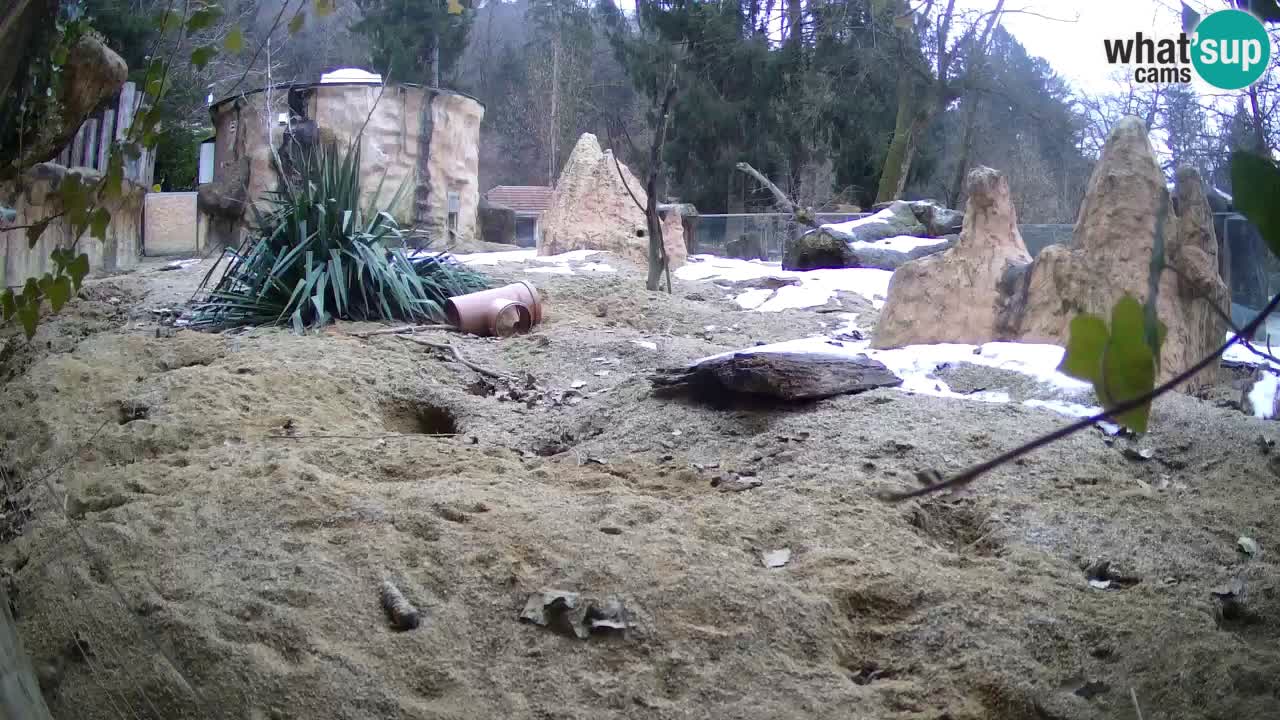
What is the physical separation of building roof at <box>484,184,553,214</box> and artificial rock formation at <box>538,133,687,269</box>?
9.70 m

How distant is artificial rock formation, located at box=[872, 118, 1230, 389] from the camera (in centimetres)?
439

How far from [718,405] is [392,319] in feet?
8.55

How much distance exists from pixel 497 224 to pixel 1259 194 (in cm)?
1586

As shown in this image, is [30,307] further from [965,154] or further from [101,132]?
[965,154]

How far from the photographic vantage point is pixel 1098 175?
468 centimetres

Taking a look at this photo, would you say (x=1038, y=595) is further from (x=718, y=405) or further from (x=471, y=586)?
(x=718, y=405)

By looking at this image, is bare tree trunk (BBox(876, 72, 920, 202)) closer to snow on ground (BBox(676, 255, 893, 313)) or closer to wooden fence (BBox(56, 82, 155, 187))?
snow on ground (BBox(676, 255, 893, 313))

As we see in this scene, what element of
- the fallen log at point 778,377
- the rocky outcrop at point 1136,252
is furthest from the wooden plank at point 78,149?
Result: the rocky outcrop at point 1136,252

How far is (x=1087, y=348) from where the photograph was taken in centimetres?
70

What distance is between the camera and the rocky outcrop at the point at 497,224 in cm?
1608

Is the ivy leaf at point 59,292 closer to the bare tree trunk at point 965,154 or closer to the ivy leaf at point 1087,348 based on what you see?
the ivy leaf at point 1087,348

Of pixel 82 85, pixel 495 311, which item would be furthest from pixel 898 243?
pixel 82 85

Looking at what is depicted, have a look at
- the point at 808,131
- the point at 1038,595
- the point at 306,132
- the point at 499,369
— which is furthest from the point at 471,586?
the point at 808,131

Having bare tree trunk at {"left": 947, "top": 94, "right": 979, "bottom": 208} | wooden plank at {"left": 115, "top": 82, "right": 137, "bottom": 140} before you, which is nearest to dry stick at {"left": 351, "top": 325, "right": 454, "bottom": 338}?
wooden plank at {"left": 115, "top": 82, "right": 137, "bottom": 140}
